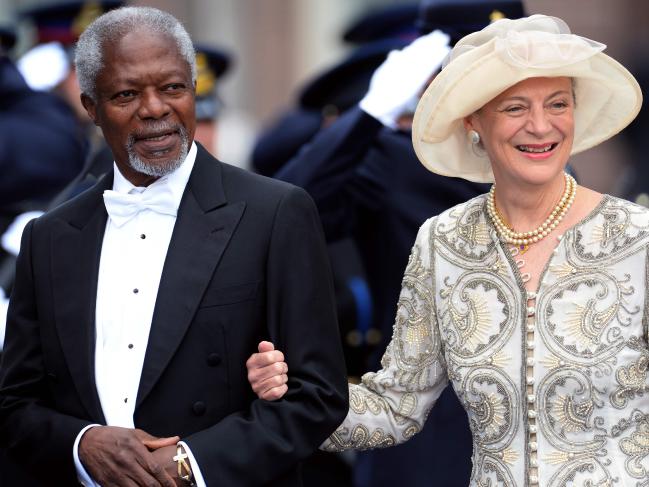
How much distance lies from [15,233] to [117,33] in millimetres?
2013

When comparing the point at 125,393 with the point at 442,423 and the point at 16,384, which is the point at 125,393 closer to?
the point at 16,384

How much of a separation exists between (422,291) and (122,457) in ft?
2.84

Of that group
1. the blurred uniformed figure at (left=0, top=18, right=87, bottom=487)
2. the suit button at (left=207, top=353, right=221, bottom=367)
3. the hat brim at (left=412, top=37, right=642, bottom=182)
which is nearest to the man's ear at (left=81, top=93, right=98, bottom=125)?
the suit button at (left=207, top=353, right=221, bottom=367)

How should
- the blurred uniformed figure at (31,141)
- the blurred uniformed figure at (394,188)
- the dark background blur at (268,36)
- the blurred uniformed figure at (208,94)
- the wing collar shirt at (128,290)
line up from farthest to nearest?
1. the dark background blur at (268,36)
2. the blurred uniformed figure at (208,94)
3. the blurred uniformed figure at (31,141)
4. the blurred uniformed figure at (394,188)
5. the wing collar shirt at (128,290)

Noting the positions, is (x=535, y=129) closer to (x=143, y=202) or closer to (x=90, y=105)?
(x=143, y=202)

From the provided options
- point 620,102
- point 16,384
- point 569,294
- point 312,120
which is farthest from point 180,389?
point 312,120

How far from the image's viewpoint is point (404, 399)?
150 inches

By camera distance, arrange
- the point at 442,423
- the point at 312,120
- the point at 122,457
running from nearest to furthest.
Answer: the point at 122,457 < the point at 442,423 < the point at 312,120

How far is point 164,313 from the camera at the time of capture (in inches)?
135

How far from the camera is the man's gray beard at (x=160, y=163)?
355cm

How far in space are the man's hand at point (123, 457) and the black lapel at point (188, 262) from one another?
93 mm

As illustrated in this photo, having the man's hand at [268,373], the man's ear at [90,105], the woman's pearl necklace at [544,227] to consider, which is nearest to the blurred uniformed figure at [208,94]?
the man's ear at [90,105]

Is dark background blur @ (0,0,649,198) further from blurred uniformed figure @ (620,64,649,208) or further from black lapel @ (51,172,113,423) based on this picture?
black lapel @ (51,172,113,423)

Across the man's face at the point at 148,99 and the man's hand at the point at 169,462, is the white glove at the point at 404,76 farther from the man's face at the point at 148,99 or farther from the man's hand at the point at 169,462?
the man's hand at the point at 169,462
